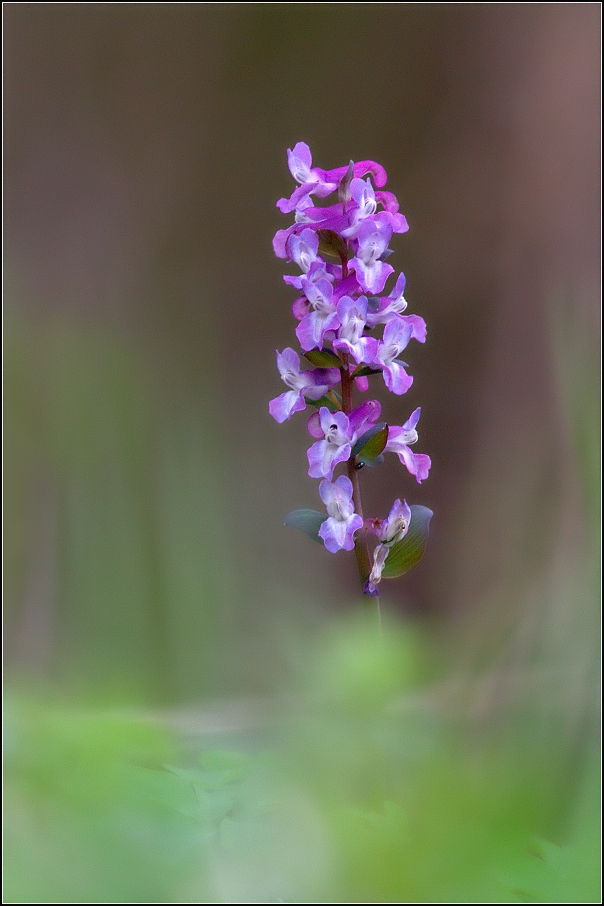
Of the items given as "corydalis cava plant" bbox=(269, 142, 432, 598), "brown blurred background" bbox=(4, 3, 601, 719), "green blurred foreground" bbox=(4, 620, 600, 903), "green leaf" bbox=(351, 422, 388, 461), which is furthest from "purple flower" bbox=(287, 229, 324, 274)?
"brown blurred background" bbox=(4, 3, 601, 719)

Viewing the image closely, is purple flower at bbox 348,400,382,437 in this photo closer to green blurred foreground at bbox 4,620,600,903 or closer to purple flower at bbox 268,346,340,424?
purple flower at bbox 268,346,340,424

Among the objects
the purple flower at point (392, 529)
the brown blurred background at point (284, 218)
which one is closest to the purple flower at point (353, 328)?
the purple flower at point (392, 529)

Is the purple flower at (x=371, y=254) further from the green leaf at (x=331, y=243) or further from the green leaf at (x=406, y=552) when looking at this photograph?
the green leaf at (x=406, y=552)

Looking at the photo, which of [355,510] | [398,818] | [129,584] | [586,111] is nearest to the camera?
[398,818]

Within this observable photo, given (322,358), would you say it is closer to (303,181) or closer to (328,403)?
(328,403)

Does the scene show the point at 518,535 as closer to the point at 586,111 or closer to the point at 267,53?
the point at 586,111

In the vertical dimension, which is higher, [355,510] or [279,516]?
[279,516]

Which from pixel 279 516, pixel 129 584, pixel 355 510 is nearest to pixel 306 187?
pixel 355 510
